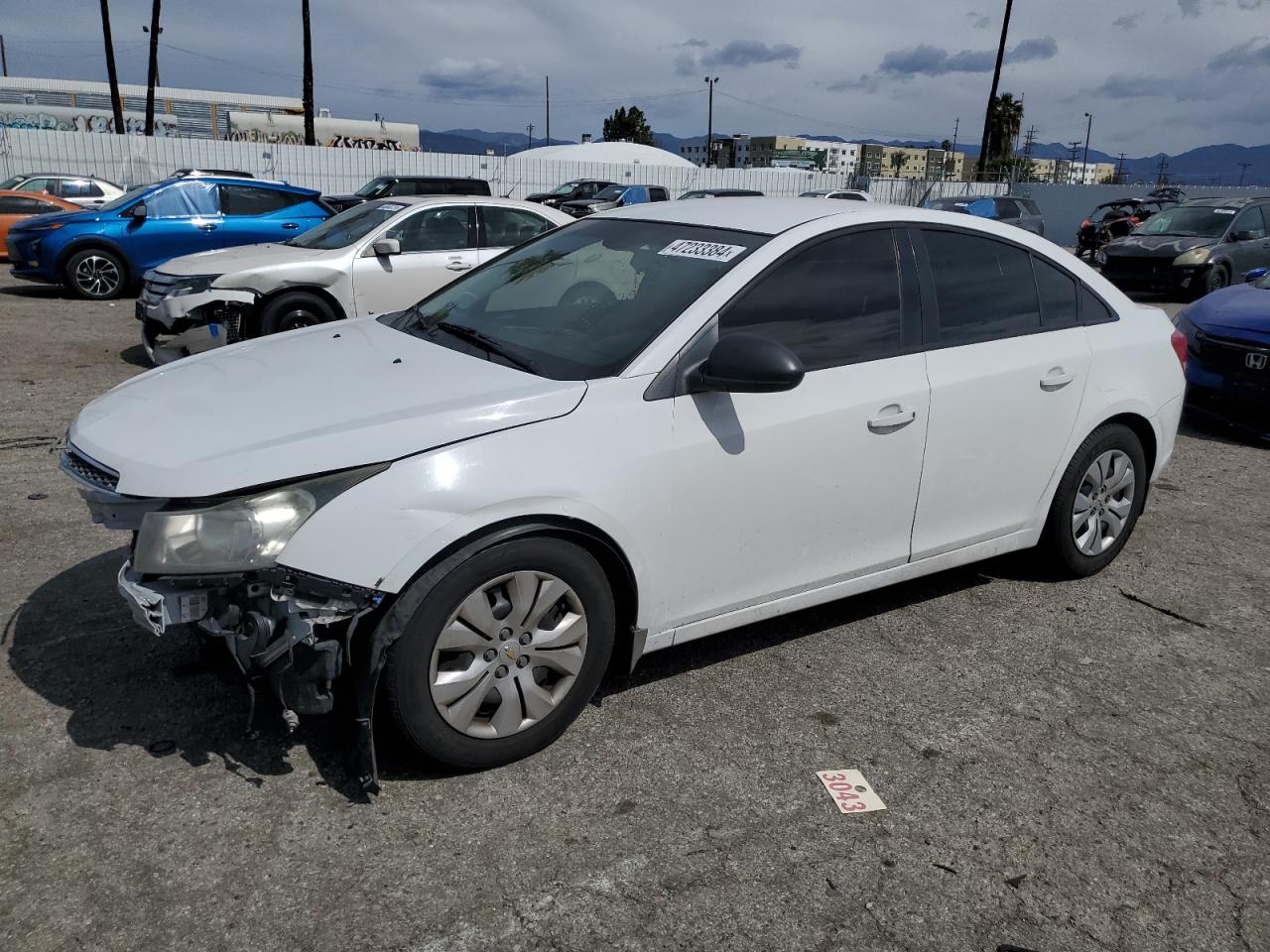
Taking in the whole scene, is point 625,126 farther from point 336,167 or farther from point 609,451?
point 609,451

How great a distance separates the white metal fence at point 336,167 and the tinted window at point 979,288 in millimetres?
28372

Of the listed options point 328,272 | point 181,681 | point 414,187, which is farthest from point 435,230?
point 414,187

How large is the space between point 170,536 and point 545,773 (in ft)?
4.18

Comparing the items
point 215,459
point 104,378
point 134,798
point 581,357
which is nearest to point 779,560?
point 581,357

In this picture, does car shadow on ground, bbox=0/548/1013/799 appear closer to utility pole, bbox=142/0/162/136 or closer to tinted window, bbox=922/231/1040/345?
tinted window, bbox=922/231/1040/345

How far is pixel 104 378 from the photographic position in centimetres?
846

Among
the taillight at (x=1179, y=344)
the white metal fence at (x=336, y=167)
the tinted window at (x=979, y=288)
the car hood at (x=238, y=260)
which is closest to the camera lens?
the tinted window at (x=979, y=288)

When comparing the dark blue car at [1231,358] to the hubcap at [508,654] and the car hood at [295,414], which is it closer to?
the car hood at [295,414]

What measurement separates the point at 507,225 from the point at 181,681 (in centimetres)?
727

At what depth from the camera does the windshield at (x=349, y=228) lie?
30.3 ft

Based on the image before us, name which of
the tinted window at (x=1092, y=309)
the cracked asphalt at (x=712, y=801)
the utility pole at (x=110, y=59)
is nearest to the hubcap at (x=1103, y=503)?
the cracked asphalt at (x=712, y=801)

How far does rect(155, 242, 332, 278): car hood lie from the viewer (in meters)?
8.47

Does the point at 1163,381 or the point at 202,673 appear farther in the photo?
the point at 1163,381

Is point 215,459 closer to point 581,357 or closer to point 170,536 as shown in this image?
point 170,536
